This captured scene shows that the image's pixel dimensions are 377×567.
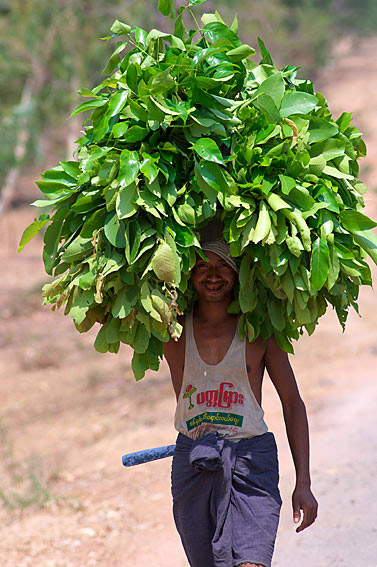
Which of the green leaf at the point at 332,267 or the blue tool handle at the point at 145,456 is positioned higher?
the green leaf at the point at 332,267

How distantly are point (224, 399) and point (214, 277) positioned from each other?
1.35 ft

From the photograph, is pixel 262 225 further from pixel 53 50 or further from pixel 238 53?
pixel 53 50

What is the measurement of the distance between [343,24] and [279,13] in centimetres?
1055

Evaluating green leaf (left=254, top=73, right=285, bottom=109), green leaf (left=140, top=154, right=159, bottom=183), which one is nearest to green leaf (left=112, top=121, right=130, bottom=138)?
green leaf (left=140, top=154, right=159, bottom=183)

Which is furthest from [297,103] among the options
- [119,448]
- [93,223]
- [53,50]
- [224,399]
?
[53,50]

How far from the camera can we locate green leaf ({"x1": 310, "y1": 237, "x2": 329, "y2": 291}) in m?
2.35

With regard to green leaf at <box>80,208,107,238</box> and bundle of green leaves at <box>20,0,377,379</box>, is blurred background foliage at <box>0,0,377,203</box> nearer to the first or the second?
bundle of green leaves at <box>20,0,377,379</box>

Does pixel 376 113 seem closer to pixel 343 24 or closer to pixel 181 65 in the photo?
pixel 343 24

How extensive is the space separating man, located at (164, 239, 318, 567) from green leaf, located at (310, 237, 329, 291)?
349 millimetres

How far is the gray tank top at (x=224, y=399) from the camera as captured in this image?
2.62 meters

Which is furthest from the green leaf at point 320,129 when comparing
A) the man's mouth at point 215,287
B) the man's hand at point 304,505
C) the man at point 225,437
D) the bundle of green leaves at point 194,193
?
the man's hand at point 304,505

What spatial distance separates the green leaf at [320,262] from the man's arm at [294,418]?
0.42m

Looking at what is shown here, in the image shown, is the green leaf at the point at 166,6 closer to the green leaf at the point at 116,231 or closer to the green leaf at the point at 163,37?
the green leaf at the point at 163,37

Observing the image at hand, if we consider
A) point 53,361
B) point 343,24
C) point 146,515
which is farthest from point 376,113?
point 146,515
